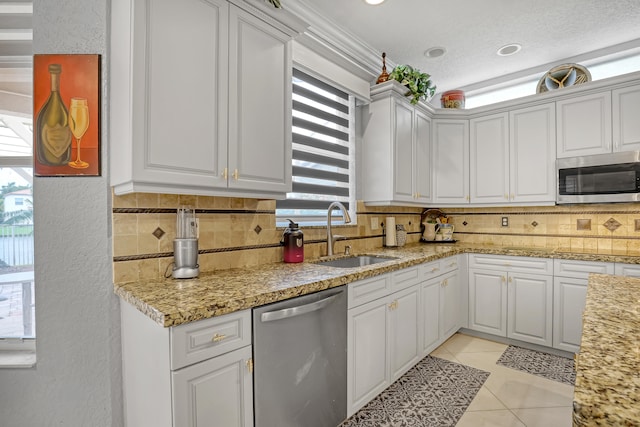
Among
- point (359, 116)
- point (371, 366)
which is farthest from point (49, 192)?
point (359, 116)

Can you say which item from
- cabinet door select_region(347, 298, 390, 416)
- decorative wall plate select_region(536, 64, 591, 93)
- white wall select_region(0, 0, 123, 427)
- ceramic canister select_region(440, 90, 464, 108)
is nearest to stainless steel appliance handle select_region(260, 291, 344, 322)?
cabinet door select_region(347, 298, 390, 416)

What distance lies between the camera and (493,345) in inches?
121

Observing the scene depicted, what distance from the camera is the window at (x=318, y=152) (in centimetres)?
251

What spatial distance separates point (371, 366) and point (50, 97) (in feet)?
7.57

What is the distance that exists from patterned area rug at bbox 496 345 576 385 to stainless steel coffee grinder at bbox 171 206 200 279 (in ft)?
8.46

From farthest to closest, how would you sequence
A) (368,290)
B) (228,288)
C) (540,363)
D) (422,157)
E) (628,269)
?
(422,157)
(540,363)
(628,269)
(368,290)
(228,288)

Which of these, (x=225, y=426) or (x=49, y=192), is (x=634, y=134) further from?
(x=49, y=192)

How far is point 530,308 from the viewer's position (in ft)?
9.63

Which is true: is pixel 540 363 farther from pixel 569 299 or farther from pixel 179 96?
pixel 179 96

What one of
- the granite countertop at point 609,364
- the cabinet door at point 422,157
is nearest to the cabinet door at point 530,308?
the cabinet door at point 422,157

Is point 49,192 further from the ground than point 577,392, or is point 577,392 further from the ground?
point 49,192

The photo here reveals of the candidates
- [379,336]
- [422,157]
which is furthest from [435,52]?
[379,336]

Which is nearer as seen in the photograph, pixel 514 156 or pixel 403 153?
pixel 403 153

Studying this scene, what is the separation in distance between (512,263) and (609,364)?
8.54 feet
